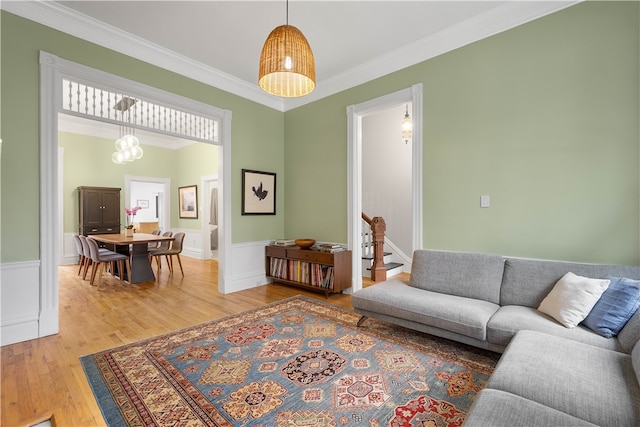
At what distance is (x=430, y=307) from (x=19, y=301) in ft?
12.3

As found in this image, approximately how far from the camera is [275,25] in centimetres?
311

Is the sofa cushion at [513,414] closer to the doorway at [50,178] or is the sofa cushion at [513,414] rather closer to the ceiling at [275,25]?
the ceiling at [275,25]

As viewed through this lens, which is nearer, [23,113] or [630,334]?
[630,334]

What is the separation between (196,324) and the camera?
305 cm

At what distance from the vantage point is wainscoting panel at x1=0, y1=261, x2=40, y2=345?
2.58 metres

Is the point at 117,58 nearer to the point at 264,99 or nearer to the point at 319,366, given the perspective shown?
the point at 264,99

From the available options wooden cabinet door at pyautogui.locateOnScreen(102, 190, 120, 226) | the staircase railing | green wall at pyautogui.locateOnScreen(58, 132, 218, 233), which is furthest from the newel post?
wooden cabinet door at pyautogui.locateOnScreen(102, 190, 120, 226)

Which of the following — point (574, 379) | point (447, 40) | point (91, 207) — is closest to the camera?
point (574, 379)

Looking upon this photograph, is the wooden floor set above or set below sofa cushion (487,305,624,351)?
below

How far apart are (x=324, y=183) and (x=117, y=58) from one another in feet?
Answer: 9.82

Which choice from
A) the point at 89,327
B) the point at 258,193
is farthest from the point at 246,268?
the point at 89,327

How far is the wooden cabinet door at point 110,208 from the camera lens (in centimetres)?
673

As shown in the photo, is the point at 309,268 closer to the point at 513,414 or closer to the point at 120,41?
the point at 513,414

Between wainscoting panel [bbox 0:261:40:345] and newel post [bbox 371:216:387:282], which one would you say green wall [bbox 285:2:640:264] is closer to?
newel post [bbox 371:216:387:282]
